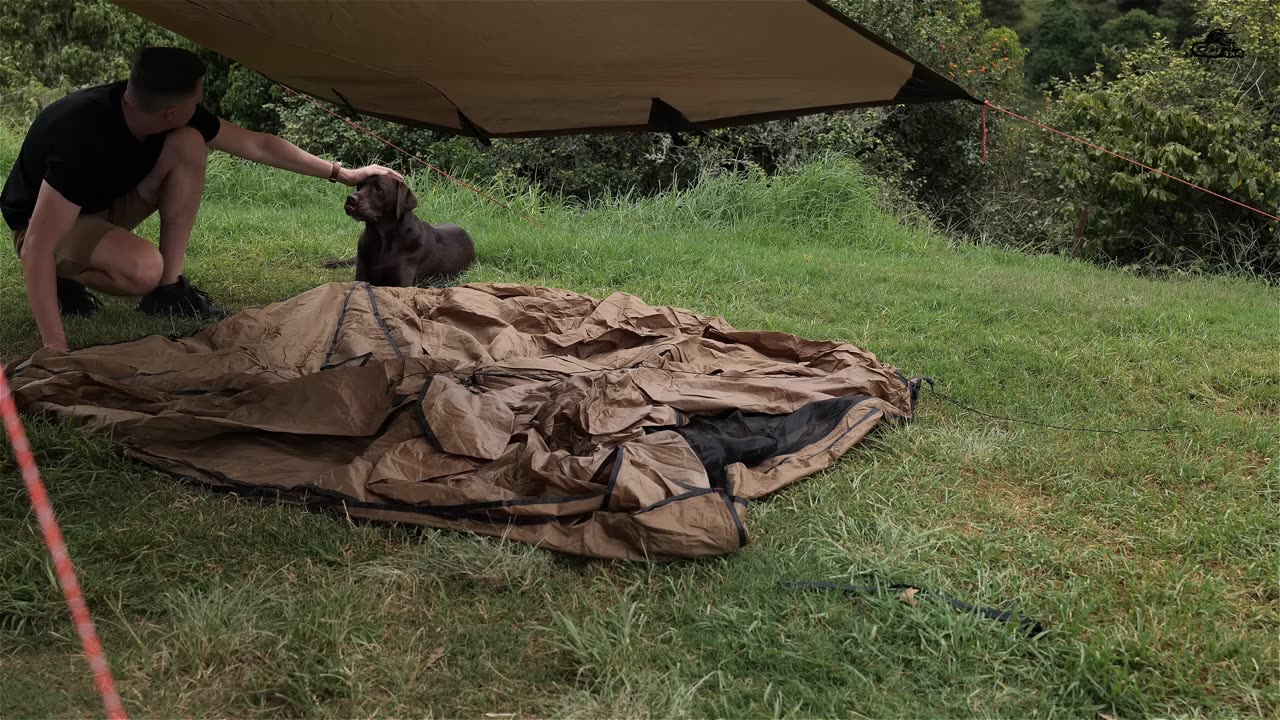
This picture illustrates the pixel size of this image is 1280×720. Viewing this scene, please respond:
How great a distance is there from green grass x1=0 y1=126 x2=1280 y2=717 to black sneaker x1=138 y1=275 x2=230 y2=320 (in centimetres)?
31

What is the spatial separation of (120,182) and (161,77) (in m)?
0.58

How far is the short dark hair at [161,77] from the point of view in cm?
278

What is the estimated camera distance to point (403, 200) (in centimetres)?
404

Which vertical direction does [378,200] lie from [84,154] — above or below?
below

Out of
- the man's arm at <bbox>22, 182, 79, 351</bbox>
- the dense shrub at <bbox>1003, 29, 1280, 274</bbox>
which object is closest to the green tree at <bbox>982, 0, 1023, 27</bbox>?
the dense shrub at <bbox>1003, 29, 1280, 274</bbox>

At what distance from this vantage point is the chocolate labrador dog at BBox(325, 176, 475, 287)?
3963 millimetres

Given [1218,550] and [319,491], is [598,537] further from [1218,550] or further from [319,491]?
[1218,550]

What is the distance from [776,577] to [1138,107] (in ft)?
19.6

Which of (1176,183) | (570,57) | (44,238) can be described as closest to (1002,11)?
(1176,183)

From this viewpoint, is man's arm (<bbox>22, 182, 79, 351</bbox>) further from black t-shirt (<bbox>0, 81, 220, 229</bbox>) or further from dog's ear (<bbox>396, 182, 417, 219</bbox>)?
dog's ear (<bbox>396, 182, 417, 219</bbox>)

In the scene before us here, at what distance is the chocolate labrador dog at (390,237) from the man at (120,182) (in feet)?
0.51

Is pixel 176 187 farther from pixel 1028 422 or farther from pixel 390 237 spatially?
pixel 1028 422

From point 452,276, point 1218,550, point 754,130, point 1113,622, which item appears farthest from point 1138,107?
point 1113,622

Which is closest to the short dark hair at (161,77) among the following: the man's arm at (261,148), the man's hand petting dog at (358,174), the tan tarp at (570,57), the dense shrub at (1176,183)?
the tan tarp at (570,57)
